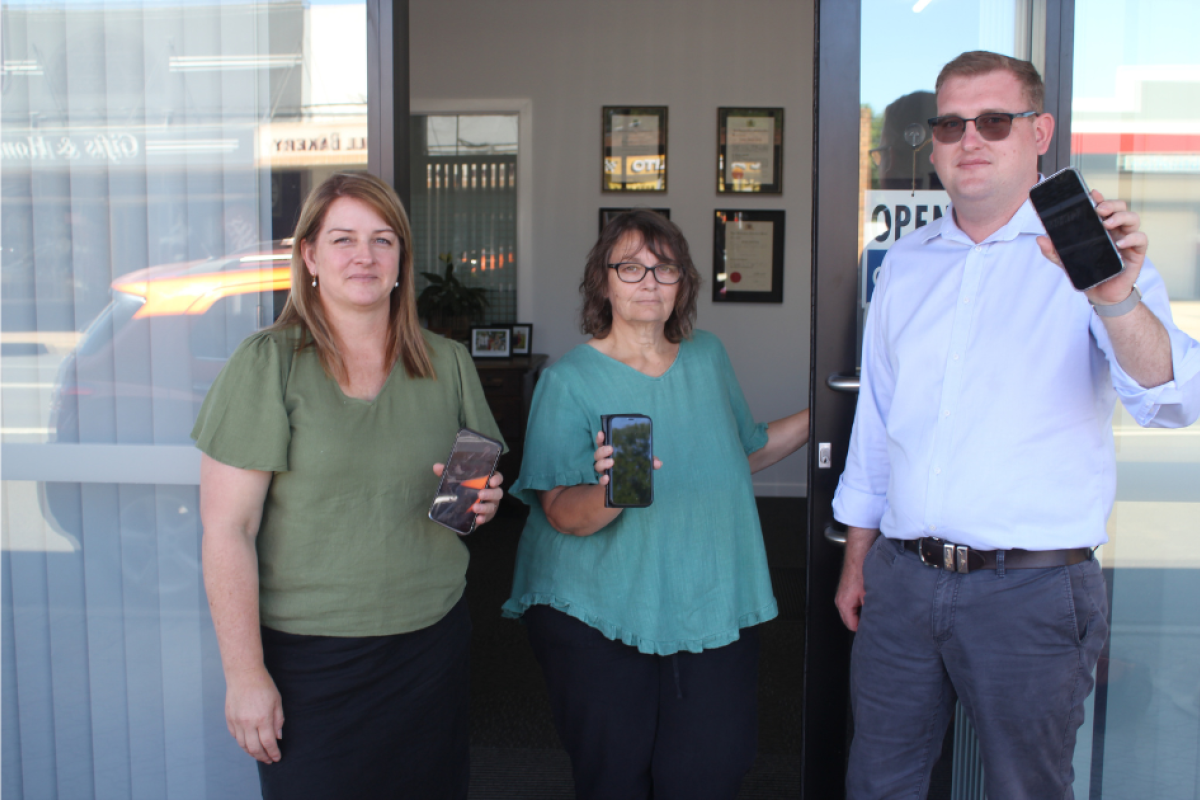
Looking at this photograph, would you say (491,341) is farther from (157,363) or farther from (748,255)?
(157,363)

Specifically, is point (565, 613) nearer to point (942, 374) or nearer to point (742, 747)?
point (742, 747)

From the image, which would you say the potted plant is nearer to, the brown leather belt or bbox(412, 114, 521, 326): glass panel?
bbox(412, 114, 521, 326): glass panel

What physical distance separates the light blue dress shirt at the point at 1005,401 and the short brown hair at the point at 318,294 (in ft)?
2.90

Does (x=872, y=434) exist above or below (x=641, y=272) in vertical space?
below

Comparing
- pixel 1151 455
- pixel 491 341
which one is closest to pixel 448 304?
pixel 491 341

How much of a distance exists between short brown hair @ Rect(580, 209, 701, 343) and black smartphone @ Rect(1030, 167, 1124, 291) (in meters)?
0.71

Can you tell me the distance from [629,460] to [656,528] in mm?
233

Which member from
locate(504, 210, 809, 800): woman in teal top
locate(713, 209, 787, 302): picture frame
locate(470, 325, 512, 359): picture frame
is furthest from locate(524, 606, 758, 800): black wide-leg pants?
locate(713, 209, 787, 302): picture frame

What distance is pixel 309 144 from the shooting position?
1.82 metres

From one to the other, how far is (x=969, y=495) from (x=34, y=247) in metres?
1.99

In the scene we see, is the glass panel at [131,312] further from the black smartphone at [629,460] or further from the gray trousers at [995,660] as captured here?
the gray trousers at [995,660]

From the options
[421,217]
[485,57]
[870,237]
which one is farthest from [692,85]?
[870,237]

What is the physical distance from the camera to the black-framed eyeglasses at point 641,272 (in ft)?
5.44

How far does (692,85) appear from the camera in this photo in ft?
17.0
